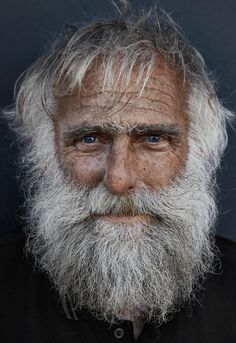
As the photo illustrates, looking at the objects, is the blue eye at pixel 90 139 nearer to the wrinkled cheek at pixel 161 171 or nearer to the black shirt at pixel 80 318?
the wrinkled cheek at pixel 161 171

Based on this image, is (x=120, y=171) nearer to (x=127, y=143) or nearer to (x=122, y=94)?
(x=127, y=143)

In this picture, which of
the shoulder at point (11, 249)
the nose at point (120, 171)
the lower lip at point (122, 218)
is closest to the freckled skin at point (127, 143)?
Answer: the nose at point (120, 171)

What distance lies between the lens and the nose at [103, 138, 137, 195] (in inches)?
79.3

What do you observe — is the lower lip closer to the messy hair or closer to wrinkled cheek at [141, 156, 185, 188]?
wrinkled cheek at [141, 156, 185, 188]

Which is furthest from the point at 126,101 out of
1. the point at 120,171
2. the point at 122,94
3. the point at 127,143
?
the point at 120,171

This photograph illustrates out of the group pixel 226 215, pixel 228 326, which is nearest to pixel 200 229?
pixel 228 326

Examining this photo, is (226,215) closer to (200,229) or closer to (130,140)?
(200,229)

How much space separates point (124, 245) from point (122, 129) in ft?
1.29

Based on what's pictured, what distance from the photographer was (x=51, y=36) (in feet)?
8.82

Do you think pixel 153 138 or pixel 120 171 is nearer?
pixel 120 171

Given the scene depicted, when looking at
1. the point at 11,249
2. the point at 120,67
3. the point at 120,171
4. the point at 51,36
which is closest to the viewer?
the point at 120,171

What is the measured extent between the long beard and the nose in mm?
40

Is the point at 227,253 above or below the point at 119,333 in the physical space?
above

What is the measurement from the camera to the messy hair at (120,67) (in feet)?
7.08
